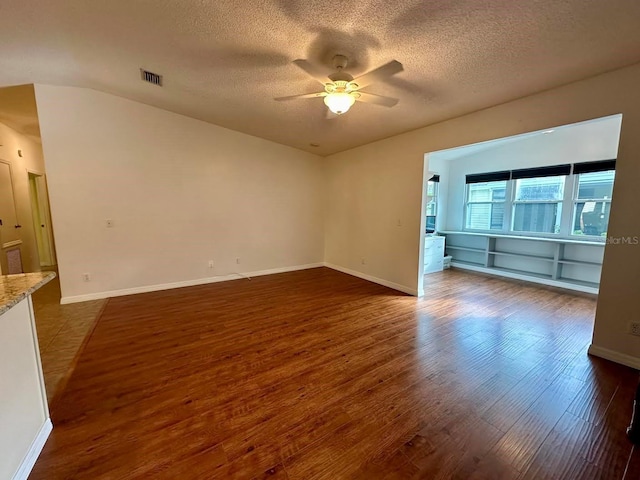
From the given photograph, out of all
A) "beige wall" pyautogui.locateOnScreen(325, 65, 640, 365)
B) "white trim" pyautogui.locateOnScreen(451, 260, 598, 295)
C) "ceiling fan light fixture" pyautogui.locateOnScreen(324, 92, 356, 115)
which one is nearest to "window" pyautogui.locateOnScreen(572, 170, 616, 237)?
"white trim" pyautogui.locateOnScreen(451, 260, 598, 295)

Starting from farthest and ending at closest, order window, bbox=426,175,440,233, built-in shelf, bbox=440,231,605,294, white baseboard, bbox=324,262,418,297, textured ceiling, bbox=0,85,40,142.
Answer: window, bbox=426,175,440,233 → built-in shelf, bbox=440,231,605,294 → white baseboard, bbox=324,262,418,297 → textured ceiling, bbox=0,85,40,142

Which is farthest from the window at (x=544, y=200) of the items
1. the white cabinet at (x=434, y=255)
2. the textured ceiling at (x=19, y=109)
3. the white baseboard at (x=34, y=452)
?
the textured ceiling at (x=19, y=109)

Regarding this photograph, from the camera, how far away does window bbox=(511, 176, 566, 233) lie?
201 inches

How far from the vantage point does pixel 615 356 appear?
7.88 ft

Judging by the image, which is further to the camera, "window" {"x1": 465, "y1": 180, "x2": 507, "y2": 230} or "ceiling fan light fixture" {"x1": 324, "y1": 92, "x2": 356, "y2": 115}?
"window" {"x1": 465, "y1": 180, "x2": 507, "y2": 230}

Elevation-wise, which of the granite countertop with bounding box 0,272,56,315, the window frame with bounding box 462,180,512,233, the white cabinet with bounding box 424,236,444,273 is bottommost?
the white cabinet with bounding box 424,236,444,273

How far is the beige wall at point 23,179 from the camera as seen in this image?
466 cm

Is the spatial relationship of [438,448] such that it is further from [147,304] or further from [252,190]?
[252,190]

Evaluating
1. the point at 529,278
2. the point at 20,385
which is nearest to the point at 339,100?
the point at 20,385

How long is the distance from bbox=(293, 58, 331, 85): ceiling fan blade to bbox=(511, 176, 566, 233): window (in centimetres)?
504

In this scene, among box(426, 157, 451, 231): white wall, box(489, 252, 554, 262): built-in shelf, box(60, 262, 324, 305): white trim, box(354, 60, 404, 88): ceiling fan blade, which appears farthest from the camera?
box(426, 157, 451, 231): white wall

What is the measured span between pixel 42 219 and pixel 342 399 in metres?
7.89

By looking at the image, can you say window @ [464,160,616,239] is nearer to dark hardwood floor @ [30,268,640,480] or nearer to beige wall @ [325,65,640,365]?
dark hardwood floor @ [30,268,640,480]

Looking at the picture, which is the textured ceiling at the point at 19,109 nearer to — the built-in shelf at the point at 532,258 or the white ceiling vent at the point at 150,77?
the white ceiling vent at the point at 150,77
